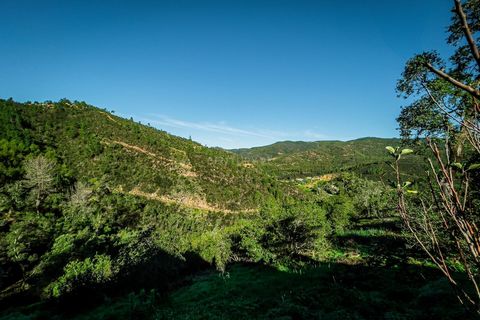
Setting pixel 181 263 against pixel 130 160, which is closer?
pixel 181 263

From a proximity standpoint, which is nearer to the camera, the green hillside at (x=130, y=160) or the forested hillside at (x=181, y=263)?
the forested hillside at (x=181, y=263)

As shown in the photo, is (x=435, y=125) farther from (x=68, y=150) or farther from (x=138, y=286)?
(x=68, y=150)

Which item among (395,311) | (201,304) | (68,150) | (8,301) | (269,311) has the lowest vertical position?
(8,301)

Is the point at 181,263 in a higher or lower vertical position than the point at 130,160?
lower

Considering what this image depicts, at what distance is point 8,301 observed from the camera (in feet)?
54.2

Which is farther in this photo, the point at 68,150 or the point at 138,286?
the point at 68,150

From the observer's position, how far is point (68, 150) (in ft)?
205

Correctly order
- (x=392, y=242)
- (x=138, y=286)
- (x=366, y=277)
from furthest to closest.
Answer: (x=392, y=242), (x=366, y=277), (x=138, y=286)

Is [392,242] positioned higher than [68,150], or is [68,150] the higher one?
[68,150]

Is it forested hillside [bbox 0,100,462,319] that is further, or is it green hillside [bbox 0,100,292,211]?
green hillside [bbox 0,100,292,211]

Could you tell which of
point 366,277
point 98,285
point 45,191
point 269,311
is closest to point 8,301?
point 98,285

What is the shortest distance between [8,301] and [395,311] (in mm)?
23345

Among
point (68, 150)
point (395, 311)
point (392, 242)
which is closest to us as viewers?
point (395, 311)

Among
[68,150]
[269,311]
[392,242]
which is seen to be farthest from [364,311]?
[68,150]
